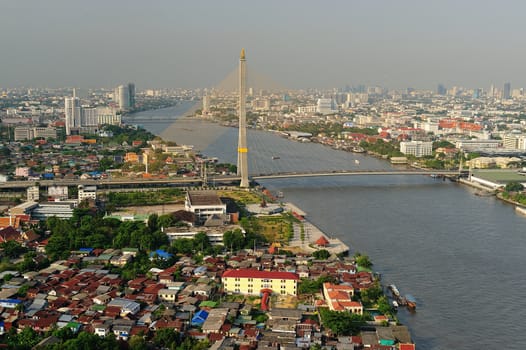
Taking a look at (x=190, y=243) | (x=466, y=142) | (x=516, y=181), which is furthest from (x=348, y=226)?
(x=466, y=142)

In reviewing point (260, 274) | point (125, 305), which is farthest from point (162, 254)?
point (125, 305)

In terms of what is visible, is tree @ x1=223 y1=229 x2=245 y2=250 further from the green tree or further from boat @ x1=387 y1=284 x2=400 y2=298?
the green tree

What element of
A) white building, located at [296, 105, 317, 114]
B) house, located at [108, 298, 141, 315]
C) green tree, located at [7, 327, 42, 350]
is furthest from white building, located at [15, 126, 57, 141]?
green tree, located at [7, 327, 42, 350]

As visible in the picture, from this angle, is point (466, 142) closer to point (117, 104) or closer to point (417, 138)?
point (417, 138)

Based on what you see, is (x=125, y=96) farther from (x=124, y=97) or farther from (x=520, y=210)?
(x=520, y=210)

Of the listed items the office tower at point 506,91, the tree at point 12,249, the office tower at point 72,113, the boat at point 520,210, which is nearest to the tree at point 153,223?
the tree at point 12,249
